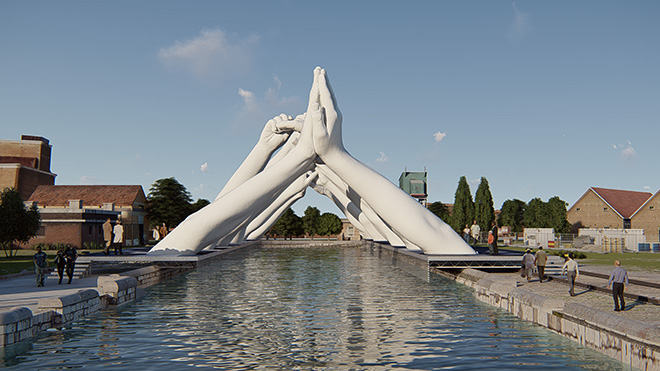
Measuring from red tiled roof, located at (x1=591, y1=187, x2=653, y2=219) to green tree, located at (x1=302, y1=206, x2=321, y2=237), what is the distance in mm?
38818

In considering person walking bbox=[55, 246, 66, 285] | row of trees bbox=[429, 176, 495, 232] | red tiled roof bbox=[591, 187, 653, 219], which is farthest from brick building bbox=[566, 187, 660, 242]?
person walking bbox=[55, 246, 66, 285]

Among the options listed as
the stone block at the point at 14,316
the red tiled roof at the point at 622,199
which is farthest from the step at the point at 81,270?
the red tiled roof at the point at 622,199

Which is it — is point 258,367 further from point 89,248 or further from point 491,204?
point 491,204

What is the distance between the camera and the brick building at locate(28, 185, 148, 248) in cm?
4716

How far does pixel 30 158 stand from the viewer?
225 feet

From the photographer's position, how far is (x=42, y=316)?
11.5 metres

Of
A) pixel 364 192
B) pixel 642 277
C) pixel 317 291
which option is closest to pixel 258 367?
pixel 317 291

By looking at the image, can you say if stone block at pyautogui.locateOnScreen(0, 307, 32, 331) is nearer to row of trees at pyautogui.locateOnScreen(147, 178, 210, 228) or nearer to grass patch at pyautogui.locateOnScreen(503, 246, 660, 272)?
grass patch at pyautogui.locateOnScreen(503, 246, 660, 272)

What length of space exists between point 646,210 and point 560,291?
181ft

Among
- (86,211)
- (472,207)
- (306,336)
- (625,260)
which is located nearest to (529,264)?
(306,336)

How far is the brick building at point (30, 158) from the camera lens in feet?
211

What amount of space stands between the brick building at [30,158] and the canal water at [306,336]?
5562cm

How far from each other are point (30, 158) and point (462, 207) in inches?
2153

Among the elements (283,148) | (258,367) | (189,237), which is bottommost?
(258,367)
